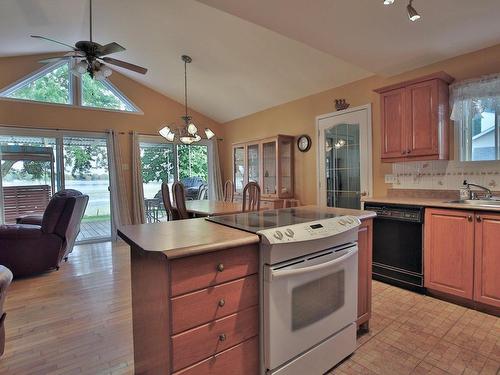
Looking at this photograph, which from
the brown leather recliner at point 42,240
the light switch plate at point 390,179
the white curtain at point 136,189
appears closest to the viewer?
the brown leather recliner at point 42,240

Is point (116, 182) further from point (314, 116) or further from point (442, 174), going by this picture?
point (442, 174)

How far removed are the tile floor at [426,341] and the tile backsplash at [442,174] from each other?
119cm

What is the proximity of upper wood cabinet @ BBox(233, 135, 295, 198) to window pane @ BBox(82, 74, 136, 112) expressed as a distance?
8.09 feet

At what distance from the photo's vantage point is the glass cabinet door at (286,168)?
4.72 metres

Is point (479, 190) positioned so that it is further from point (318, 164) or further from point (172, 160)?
point (172, 160)

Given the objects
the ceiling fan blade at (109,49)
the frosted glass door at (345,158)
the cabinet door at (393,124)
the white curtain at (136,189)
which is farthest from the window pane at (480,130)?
the white curtain at (136,189)

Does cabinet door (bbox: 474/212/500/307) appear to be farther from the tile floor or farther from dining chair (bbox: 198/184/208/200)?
dining chair (bbox: 198/184/208/200)

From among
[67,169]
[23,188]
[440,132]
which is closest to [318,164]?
[440,132]

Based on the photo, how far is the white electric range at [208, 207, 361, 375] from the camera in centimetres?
138

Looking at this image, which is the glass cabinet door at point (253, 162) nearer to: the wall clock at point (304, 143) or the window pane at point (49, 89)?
the wall clock at point (304, 143)

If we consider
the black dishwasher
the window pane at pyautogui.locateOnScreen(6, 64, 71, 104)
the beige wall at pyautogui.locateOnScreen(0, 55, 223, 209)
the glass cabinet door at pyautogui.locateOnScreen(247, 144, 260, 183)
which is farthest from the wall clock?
the window pane at pyautogui.locateOnScreen(6, 64, 71, 104)

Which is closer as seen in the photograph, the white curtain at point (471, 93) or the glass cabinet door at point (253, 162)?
the white curtain at point (471, 93)

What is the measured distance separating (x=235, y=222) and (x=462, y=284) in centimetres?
209

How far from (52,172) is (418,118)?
5388 mm
